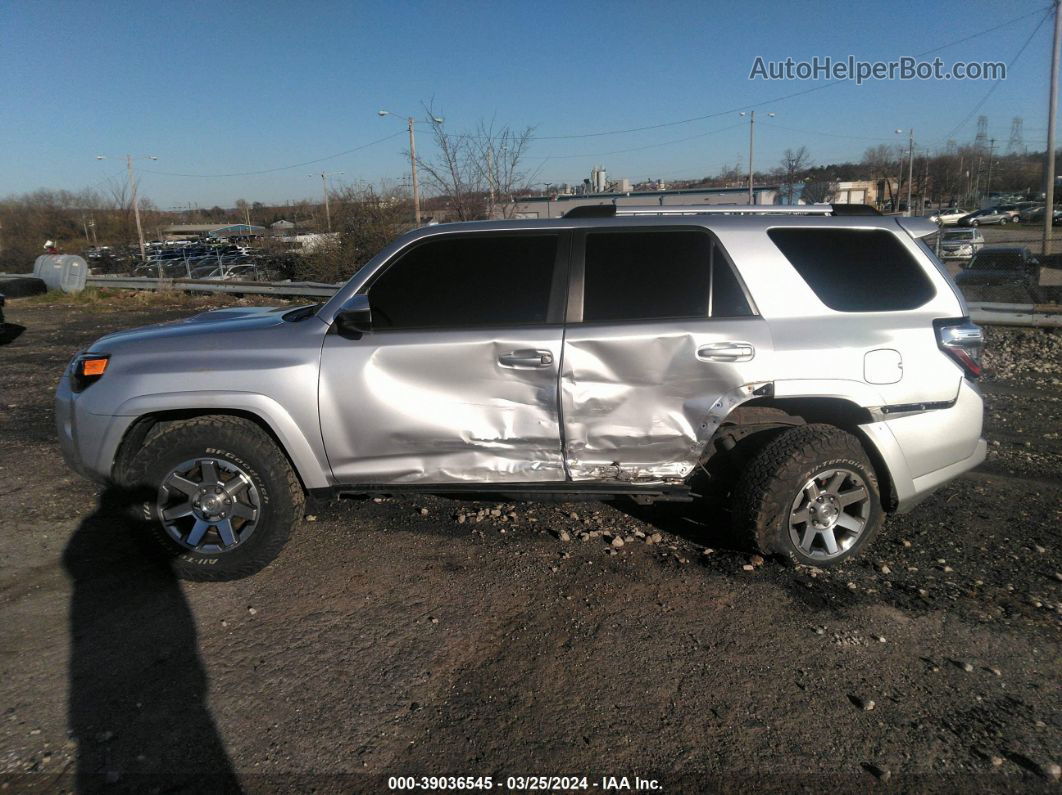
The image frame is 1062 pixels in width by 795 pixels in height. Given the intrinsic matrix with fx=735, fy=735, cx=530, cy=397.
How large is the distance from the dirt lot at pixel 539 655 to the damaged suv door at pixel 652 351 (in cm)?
71

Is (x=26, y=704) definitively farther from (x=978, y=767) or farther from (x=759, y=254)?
(x=759, y=254)

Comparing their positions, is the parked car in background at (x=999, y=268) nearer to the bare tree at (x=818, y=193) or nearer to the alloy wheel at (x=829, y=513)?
the bare tree at (x=818, y=193)

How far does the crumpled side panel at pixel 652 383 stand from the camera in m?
3.87


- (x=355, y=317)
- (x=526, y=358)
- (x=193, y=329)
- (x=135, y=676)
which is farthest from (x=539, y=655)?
(x=193, y=329)

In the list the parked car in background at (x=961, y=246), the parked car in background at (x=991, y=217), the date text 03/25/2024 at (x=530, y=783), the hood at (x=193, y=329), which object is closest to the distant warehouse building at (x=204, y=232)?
the parked car in background at (x=961, y=246)

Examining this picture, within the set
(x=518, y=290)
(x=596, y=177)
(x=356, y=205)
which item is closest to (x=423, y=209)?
(x=356, y=205)

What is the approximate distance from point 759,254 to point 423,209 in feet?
74.0

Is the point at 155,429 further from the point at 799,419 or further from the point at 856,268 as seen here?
the point at 856,268

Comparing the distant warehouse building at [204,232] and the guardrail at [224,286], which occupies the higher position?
the distant warehouse building at [204,232]

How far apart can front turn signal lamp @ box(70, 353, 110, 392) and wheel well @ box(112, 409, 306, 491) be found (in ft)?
1.13

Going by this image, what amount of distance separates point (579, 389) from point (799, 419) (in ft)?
4.11

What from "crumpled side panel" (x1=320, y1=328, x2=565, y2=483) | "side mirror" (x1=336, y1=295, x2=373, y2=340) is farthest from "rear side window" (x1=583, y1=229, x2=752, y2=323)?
"side mirror" (x1=336, y1=295, x2=373, y2=340)

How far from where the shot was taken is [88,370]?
13.2ft

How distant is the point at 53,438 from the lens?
269 inches
